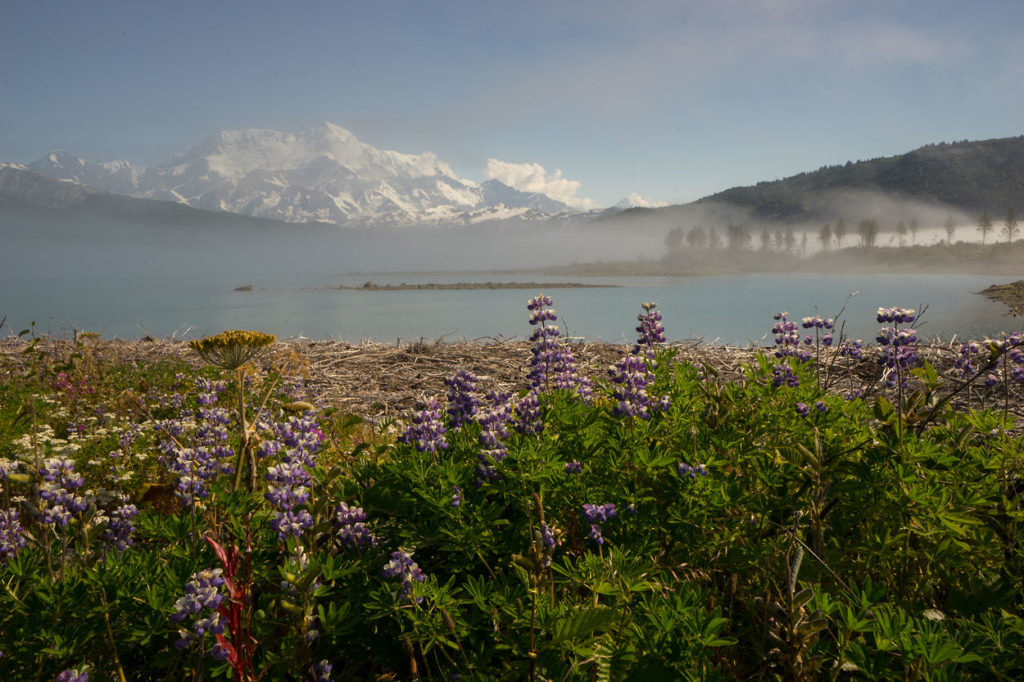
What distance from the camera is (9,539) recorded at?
122 inches

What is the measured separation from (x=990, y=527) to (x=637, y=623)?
6.53 feet

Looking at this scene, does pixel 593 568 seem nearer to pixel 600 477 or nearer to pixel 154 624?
pixel 600 477

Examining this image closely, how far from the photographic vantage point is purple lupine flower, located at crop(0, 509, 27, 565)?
2.92m

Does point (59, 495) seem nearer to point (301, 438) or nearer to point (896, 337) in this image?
point (301, 438)

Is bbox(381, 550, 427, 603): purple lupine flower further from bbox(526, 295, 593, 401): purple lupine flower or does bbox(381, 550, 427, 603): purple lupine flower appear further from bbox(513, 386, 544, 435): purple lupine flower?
bbox(526, 295, 593, 401): purple lupine flower

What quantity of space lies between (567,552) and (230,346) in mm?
2525

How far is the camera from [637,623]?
2010 mm

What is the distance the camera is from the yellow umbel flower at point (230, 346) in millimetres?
3633

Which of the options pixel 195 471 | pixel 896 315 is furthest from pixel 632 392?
pixel 195 471

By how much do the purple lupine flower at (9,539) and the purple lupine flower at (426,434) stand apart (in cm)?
192

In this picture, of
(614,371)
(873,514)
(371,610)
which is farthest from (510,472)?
(873,514)

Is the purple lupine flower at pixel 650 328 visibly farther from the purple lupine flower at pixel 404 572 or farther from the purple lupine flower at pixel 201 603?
the purple lupine flower at pixel 201 603

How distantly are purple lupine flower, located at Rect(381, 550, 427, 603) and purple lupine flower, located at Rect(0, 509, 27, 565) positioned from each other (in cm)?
206

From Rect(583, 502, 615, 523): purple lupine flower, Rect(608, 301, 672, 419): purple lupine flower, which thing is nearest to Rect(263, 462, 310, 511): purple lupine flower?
Rect(583, 502, 615, 523): purple lupine flower
